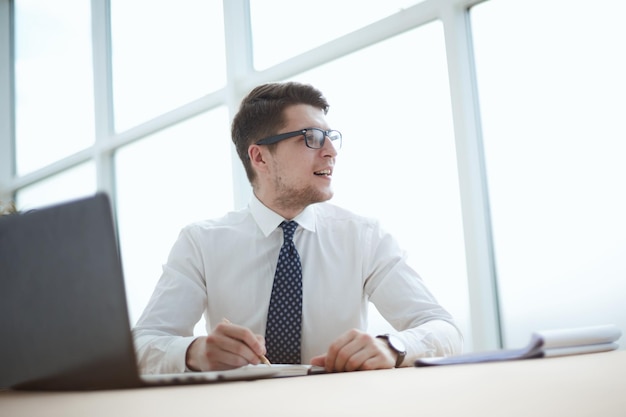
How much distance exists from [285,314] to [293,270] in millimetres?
138

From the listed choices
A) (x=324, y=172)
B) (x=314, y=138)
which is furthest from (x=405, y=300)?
(x=314, y=138)

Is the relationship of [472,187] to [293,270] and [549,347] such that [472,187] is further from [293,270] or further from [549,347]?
[549,347]

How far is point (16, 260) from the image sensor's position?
0.75 m

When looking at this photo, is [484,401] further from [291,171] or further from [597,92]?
[597,92]

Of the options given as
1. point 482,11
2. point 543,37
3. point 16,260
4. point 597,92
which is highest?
point 482,11

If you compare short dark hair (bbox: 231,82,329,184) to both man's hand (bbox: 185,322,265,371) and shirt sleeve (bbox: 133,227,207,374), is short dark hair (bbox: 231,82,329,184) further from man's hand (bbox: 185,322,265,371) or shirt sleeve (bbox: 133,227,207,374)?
man's hand (bbox: 185,322,265,371)

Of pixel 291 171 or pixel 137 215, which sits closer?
pixel 291 171

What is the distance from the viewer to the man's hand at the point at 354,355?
A: 4.02 ft

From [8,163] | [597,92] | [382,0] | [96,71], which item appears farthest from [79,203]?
[8,163]

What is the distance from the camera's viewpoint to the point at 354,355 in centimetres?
123

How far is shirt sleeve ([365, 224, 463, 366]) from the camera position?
5.28ft

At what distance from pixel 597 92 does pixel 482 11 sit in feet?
2.26

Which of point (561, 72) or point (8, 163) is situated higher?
point (8, 163)

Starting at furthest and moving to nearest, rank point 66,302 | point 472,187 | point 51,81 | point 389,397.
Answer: point 51,81 < point 472,187 < point 66,302 < point 389,397
